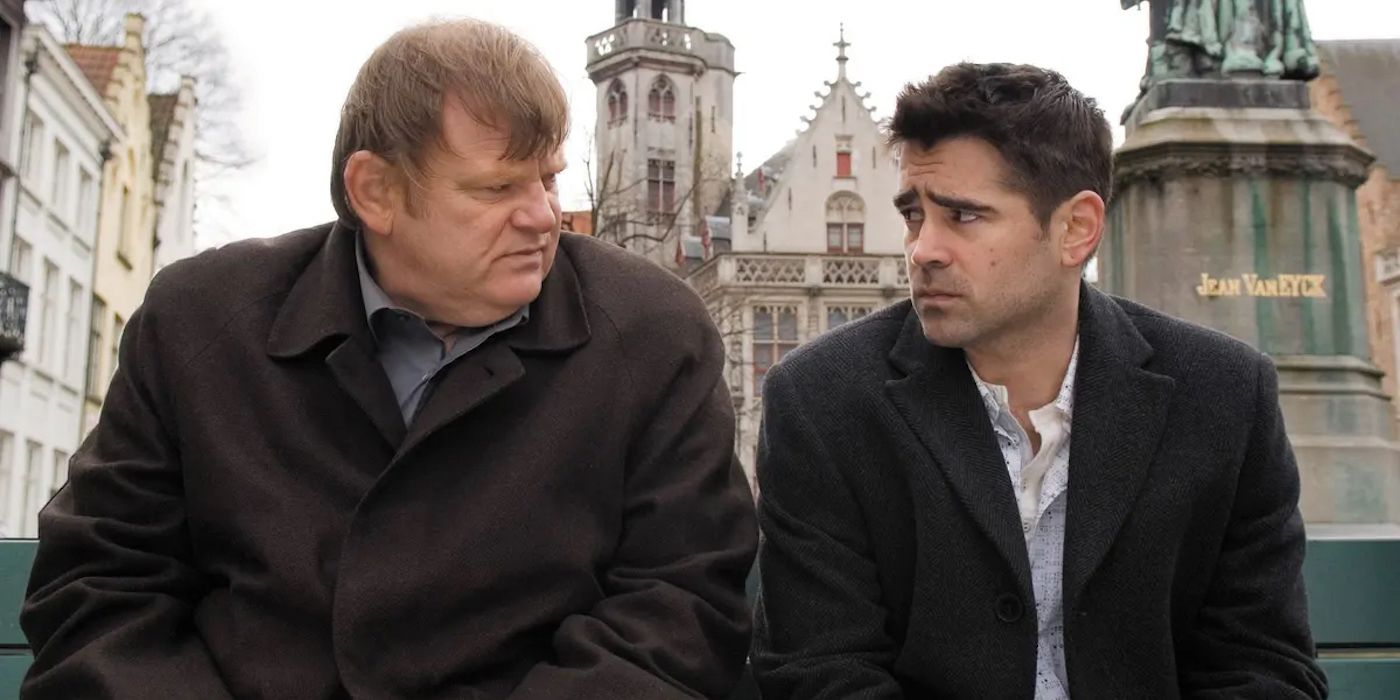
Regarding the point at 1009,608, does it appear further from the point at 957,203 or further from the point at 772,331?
the point at 772,331

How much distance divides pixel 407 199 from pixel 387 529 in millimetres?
520

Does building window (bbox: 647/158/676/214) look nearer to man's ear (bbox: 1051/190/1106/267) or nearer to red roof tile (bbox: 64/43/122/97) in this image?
red roof tile (bbox: 64/43/122/97)

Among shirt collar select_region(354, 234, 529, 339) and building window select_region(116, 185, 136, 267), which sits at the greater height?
building window select_region(116, 185, 136, 267)

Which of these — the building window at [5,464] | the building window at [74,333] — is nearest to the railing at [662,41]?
the building window at [74,333]

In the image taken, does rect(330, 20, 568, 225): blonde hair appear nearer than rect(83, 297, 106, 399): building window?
Yes

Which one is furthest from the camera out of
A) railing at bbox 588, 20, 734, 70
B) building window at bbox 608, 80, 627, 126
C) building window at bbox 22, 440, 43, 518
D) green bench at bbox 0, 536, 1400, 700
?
building window at bbox 608, 80, 627, 126

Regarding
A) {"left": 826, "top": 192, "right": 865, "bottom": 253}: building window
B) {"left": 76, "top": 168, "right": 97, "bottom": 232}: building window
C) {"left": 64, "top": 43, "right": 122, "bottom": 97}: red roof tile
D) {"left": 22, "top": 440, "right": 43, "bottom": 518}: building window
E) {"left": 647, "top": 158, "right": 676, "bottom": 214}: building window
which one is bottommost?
{"left": 22, "top": 440, "right": 43, "bottom": 518}: building window

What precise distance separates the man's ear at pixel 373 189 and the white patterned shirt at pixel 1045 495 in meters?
1.01

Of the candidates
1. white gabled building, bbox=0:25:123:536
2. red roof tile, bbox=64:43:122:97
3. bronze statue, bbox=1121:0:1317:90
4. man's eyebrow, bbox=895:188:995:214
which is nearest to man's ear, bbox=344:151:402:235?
man's eyebrow, bbox=895:188:995:214

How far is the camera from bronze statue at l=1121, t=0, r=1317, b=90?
8.11 m

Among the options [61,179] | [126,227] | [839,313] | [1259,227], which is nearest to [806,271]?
[839,313]

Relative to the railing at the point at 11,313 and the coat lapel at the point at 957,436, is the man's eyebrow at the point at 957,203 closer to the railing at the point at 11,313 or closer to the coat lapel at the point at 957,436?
the coat lapel at the point at 957,436

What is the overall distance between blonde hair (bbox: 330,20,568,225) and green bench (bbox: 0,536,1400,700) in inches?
44.7

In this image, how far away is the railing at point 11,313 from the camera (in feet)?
54.4
